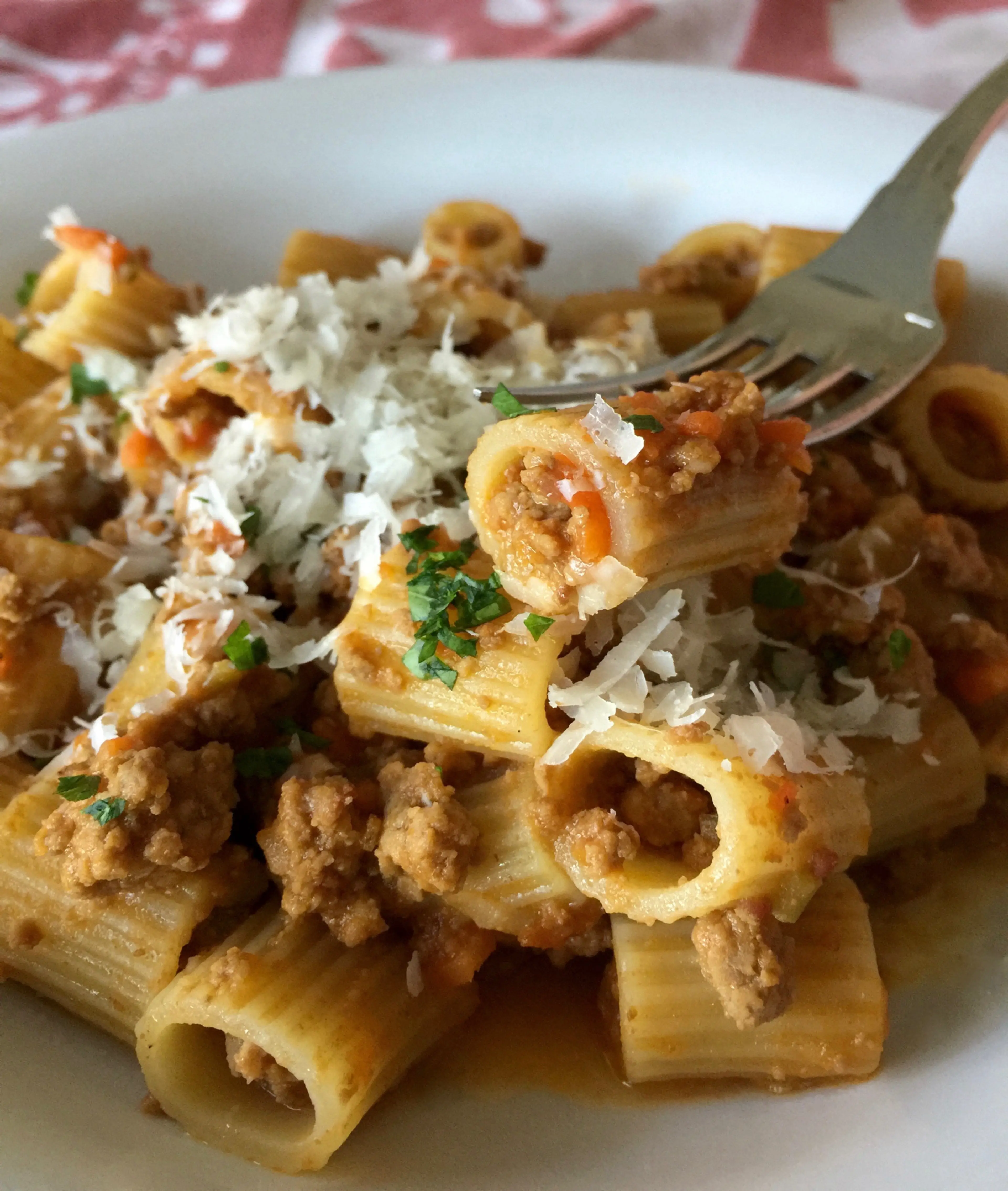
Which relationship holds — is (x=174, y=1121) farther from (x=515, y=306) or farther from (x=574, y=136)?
(x=574, y=136)

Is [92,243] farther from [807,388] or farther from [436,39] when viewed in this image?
[436,39]

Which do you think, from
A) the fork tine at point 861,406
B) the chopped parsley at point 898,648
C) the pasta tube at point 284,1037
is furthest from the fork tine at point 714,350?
the pasta tube at point 284,1037

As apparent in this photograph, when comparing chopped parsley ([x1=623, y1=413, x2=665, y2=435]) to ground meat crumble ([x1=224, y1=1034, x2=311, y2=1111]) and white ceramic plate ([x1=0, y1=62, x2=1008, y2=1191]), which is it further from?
white ceramic plate ([x1=0, y1=62, x2=1008, y2=1191])

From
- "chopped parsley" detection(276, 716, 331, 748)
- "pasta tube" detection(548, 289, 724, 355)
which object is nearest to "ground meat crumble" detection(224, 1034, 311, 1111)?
"chopped parsley" detection(276, 716, 331, 748)

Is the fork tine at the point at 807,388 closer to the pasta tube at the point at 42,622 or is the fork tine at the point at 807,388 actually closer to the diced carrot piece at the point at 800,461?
the diced carrot piece at the point at 800,461

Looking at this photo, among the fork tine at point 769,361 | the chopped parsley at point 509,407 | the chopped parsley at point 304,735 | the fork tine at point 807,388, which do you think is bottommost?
the chopped parsley at point 304,735
